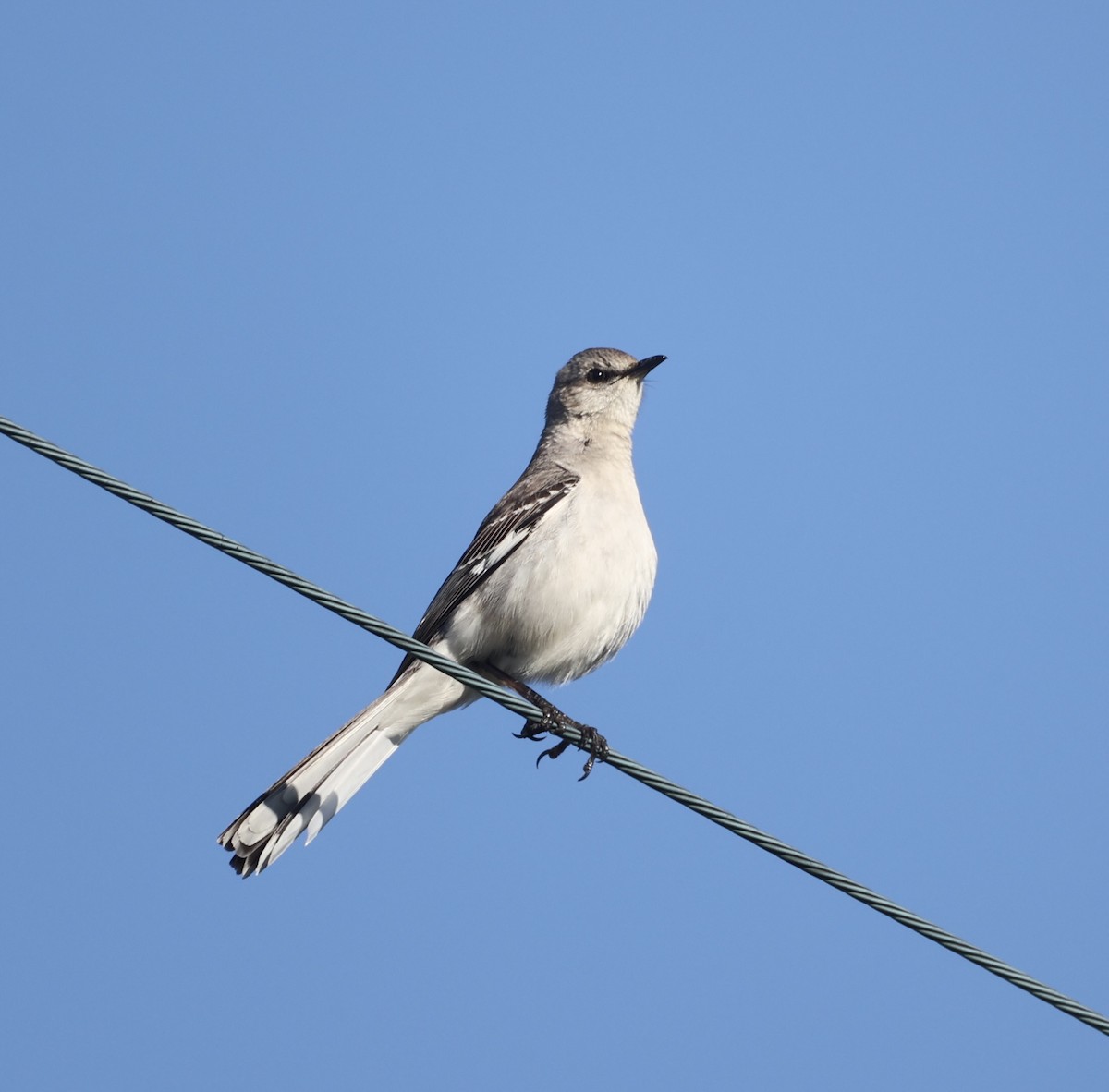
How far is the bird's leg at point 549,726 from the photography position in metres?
6.18

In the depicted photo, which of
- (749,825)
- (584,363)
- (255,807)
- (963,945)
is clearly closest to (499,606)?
(255,807)

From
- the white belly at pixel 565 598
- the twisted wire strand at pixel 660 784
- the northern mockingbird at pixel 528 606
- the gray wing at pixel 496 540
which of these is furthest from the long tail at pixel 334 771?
the twisted wire strand at pixel 660 784

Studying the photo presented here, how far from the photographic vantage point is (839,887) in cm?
402

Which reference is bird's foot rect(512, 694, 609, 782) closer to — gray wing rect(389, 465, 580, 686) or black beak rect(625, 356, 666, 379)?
gray wing rect(389, 465, 580, 686)

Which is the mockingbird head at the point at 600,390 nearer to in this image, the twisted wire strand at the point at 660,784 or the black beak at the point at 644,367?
the black beak at the point at 644,367

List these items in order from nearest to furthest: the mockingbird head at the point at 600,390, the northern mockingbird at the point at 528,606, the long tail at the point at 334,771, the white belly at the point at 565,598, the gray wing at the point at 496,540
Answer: the long tail at the point at 334,771, the northern mockingbird at the point at 528,606, the white belly at the point at 565,598, the gray wing at the point at 496,540, the mockingbird head at the point at 600,390

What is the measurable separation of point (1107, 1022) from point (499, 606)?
3.67m

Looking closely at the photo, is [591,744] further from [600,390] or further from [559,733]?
[600,390]

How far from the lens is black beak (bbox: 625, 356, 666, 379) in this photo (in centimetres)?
830

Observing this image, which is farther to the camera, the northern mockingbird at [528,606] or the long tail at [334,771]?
the northern mockingbird at [528,606]

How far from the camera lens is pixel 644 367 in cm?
834

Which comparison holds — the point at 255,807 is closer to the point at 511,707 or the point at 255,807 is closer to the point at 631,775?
the point at 511,707

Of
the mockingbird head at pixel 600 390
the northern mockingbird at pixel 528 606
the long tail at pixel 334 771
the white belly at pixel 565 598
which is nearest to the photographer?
the long tail at pixel 334 771

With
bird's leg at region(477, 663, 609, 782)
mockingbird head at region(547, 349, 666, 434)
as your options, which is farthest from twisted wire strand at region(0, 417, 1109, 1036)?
mockingbird head at region(547, 349, 666, 434)
